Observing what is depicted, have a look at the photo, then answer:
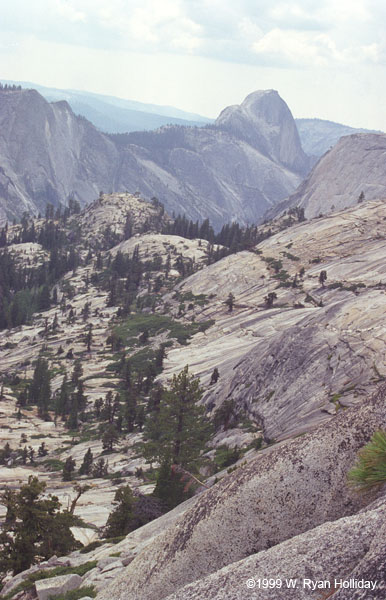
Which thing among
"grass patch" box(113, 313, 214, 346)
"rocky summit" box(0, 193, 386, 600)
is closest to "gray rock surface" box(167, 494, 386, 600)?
"rocky summit" box(0, 193, 386, 600)

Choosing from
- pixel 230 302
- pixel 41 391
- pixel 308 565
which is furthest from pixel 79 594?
pixel 230 302

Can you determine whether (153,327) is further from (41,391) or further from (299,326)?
(299,326)

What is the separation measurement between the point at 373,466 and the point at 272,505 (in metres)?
3.46

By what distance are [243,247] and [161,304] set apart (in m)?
38.3

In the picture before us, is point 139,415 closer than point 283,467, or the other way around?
point 283,467

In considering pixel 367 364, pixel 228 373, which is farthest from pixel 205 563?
pixel 228 373

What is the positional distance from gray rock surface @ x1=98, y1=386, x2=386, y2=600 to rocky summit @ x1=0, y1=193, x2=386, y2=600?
38 millimetres

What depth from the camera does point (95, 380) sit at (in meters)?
120

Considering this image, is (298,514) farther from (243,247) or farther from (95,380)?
(243,247)

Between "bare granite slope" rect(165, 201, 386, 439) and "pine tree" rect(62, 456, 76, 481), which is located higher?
"bare granite slope" rect(165, 201, 386, 439)

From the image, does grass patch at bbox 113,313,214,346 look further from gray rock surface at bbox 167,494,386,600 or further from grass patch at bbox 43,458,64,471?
gray rock surface at bbox 167,494,386,600

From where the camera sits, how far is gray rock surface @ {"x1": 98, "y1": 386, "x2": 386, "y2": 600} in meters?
12.7

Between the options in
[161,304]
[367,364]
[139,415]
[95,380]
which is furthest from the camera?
[161,304]

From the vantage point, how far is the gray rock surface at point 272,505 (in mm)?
12656
